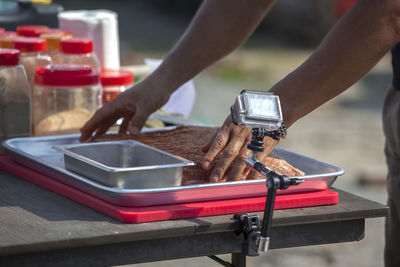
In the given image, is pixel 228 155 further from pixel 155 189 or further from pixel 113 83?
pixel 113 83

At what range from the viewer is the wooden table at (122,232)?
1206 mm

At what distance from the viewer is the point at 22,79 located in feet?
5.78

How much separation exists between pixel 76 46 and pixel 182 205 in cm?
81

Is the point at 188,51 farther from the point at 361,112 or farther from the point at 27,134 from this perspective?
the point at 361,112

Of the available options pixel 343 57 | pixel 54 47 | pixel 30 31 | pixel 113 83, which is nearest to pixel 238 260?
pixel 343 57

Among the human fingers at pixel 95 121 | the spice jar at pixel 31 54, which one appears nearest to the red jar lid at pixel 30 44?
the spice jar at pixel 31 54

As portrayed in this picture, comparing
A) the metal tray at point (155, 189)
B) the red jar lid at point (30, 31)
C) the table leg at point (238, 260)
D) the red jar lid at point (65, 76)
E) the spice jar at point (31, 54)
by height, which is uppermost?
the red jar lid at point (30, 31)

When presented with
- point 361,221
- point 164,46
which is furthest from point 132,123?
point 164,46

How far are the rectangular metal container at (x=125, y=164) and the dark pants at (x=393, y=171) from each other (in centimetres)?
76

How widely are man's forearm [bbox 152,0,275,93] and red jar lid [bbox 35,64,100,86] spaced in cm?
19

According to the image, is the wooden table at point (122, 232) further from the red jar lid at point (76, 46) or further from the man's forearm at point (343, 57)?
the red jar lid at point (76, 46)

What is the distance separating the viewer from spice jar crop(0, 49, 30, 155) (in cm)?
173

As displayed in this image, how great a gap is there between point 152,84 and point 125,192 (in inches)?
23.7

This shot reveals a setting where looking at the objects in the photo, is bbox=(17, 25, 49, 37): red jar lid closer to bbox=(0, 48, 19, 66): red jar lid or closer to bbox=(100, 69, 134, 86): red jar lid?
bbox=(100, 69, 134, 86): red jar lid
